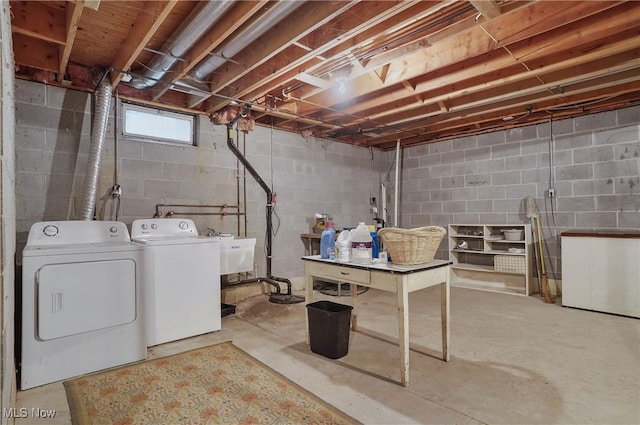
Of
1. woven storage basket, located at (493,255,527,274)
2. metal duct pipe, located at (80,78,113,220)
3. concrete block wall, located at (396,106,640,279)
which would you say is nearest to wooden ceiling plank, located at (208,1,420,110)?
metal duct pipe, located at (80,78,113,220)

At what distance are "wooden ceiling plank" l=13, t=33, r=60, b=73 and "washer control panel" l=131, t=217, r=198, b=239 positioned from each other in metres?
1.48

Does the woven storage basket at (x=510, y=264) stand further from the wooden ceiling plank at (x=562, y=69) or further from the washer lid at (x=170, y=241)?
the washer lid at (x=170, y=241)

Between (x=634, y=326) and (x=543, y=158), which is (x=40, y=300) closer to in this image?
(x=634, y=326)

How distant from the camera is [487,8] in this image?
6.80 ft

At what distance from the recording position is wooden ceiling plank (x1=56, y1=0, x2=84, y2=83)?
200 centimetres

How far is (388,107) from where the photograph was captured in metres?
4.17

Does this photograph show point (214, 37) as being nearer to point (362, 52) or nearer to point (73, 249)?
point (362, 52)

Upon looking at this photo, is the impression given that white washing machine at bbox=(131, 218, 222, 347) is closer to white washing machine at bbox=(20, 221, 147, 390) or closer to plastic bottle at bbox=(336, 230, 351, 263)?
white washing machine at bbox=(20, 221, 147, 390)

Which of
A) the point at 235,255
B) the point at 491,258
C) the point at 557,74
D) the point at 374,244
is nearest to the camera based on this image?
the point at 374,244

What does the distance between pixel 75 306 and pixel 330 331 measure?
5.78ft

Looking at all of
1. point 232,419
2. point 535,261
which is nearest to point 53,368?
point 232,419

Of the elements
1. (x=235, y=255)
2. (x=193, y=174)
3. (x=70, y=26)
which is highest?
(x=70, y=26)

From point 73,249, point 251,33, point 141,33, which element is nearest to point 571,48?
point 251,33

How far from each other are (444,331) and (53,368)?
2656mm
